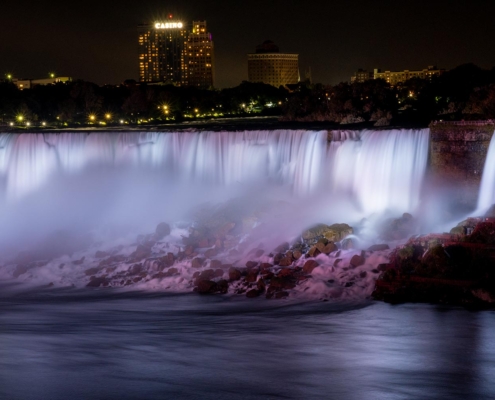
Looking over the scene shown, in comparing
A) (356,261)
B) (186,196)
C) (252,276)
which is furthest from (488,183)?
(186,196)

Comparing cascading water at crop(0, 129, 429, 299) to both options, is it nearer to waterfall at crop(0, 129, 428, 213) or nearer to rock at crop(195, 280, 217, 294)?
waterfall at crop(0, 129, 428, 213)

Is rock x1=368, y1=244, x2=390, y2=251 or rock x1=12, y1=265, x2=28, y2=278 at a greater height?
rock x1=368, y1=244, x2=390, y2=251

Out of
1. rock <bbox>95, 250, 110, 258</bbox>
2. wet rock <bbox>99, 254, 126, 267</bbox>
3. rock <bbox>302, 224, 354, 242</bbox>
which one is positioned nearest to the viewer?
rock <bbox>302, 224, 354, 242</bbox>

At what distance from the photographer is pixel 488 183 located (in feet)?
85.1

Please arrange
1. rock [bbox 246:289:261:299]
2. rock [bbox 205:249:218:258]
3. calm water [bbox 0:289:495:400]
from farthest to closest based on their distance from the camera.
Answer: rock [bbox 205:249:218:258] < rock [bbox 246:289:261:299] < calm water [bbox 0:289:495:400]

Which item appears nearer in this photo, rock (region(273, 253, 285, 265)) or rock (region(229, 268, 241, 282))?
rock (region(229, 268, 241, 282))

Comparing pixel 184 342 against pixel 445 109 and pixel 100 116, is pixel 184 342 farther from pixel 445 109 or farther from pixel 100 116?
→ pixel 100 116

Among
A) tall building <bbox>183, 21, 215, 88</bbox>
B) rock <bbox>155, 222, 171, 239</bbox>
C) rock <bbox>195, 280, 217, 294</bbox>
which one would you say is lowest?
tall building <bbox>183, 21, 215, 88</bbox>

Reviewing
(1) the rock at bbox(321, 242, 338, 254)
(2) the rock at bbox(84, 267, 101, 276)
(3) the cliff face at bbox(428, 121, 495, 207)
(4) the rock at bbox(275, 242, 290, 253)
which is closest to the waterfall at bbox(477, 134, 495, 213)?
(3) the cliff face at bbox(428, 121, 495, 207)

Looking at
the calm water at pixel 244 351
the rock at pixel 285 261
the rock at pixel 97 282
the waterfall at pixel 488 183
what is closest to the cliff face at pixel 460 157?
the waterfall at pixel 488 183

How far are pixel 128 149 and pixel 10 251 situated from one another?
7.45 m

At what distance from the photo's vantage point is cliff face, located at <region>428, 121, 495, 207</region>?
2636 centimetres

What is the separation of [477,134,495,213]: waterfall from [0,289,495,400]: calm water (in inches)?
312

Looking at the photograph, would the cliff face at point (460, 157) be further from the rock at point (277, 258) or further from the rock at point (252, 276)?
the rock at point (252, 276)
